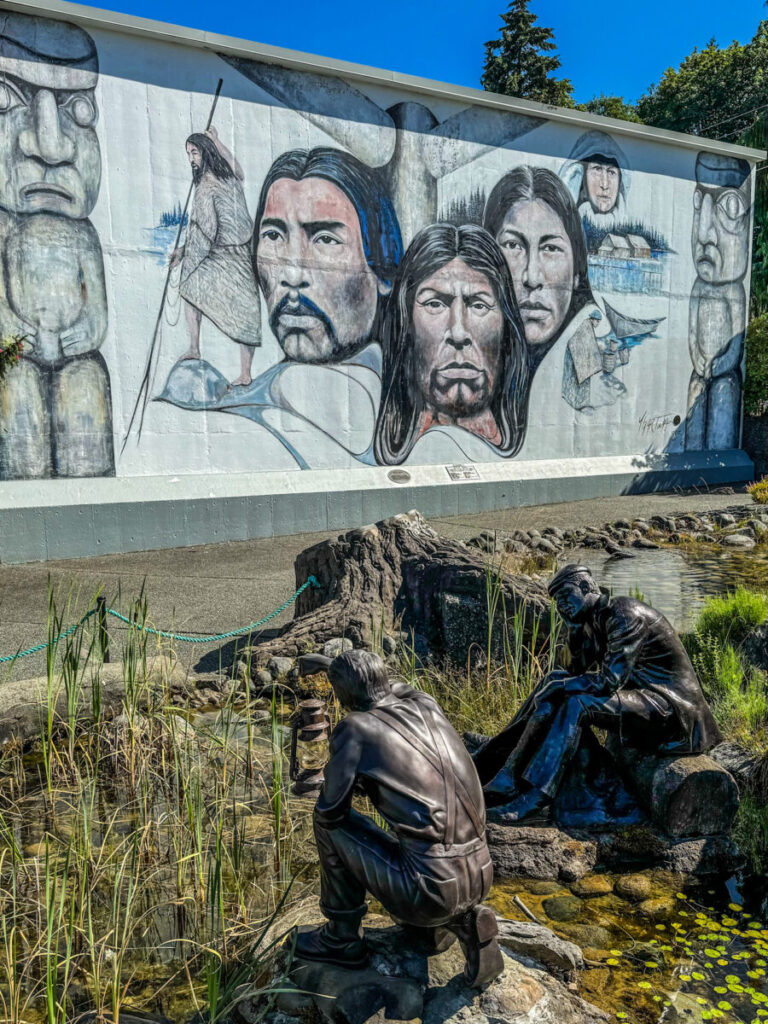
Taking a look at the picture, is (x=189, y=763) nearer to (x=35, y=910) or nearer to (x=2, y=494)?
(x=35, y=910)

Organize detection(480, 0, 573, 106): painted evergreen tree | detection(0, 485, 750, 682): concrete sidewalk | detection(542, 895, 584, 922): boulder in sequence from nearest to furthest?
detection(542, 895, 584, 922): boulder, detection(0, 485, 750, 682): concrete sidewalk, detection(480, 0, 573, 106): painted evergreen tree

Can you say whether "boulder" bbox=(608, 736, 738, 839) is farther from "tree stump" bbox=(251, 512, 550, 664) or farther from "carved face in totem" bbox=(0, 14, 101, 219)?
"carved face in totem" bbox=(0, 14, 101, 219)

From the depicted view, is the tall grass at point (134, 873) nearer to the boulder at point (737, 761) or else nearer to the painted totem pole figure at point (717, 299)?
the boulder at point (737, 761)

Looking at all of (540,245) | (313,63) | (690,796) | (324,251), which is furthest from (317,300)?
(690,796)

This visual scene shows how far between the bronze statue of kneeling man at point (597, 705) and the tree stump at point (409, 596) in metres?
1.59

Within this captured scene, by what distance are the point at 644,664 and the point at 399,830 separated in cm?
186

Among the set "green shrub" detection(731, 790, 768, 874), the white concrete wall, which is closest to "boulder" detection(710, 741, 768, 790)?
"green shrub" detection(731, 790, 768, 874)

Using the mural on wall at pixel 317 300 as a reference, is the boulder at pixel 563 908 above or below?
below

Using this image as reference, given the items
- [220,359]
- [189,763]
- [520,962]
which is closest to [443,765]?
[520,962]

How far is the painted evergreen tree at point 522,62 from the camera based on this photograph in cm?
3042

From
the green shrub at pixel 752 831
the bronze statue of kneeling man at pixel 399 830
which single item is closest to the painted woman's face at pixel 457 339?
the green shrub at pixel 752 831

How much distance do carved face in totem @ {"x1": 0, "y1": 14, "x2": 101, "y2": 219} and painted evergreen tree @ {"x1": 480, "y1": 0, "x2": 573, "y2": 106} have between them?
75.1ft

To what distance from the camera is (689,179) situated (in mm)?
16703

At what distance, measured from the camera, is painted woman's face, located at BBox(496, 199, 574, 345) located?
578 inches
